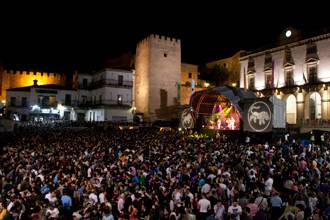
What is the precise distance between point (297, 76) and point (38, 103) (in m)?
35.9

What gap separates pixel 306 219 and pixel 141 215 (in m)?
4.27

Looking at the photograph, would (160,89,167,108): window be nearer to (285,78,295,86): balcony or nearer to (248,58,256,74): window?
(248,58,256,74): window

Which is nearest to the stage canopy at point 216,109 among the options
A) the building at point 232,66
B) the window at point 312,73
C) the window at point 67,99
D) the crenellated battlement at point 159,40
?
the window at point 312,73

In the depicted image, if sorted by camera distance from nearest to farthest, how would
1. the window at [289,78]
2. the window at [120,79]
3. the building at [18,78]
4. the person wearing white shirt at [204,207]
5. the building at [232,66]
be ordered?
the person wearing white shirt at [204,207] → the window at [289,78] → the window at [120,79] → the building at [232,66] → the building at [18,78]

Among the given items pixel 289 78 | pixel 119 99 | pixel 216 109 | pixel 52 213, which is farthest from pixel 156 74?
pixel 52 213

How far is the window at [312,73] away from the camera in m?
32.9

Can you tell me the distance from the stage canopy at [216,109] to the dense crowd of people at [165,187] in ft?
38.4

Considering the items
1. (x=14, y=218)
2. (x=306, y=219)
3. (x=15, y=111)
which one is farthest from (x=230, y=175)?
(x=15, y=111)

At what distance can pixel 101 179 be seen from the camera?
1094cm

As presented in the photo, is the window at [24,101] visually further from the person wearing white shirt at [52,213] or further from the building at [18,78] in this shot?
the person wearing white shirt at [52,213]

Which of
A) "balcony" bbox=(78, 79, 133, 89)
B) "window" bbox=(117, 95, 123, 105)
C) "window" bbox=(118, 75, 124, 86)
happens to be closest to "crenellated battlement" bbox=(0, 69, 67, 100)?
"balcony" bbox=(78, 79, 133, 89)

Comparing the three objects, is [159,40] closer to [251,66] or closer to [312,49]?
[251,66]

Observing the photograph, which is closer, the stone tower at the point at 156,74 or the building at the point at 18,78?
the stone tower at the point at 156,74

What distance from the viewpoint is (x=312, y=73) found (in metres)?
33.3
